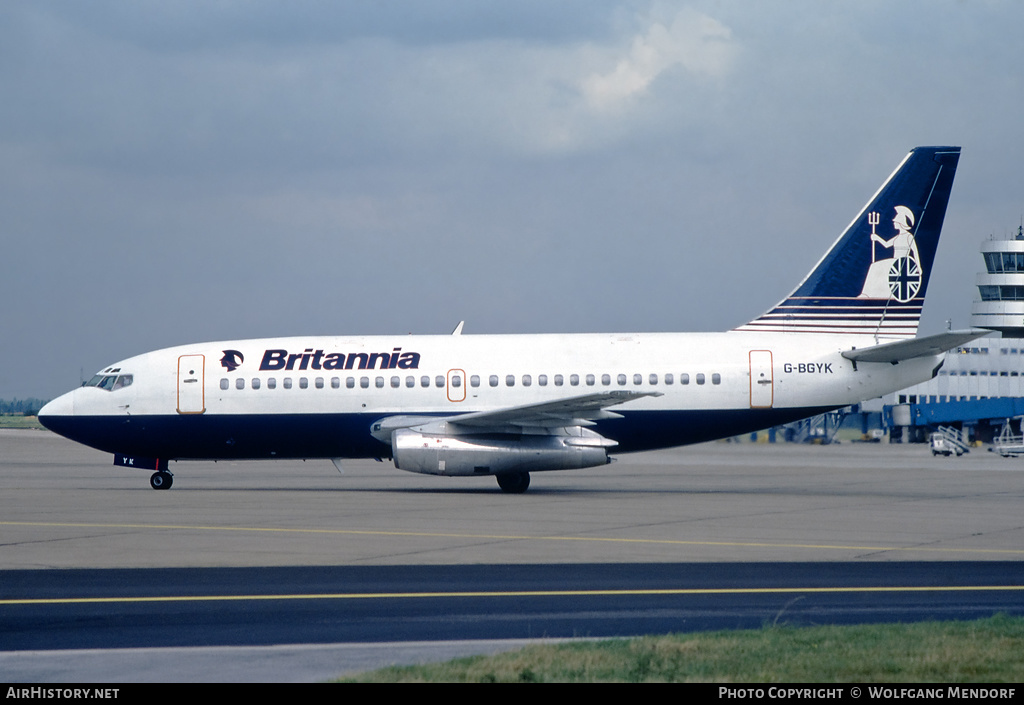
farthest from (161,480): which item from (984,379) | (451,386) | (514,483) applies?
(984,379)

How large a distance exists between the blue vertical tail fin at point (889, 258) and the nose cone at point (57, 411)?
19.4 metres

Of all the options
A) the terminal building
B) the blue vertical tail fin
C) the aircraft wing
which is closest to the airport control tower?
the terminal building

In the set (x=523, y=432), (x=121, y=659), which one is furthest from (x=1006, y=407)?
(x=121, y=659)

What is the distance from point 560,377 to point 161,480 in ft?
36.2

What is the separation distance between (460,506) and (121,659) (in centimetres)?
1567

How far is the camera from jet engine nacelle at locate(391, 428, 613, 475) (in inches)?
1077

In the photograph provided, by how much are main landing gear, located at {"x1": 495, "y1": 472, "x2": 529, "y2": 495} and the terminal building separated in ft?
160

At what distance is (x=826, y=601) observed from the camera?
12.0m

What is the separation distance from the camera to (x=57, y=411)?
30297mm

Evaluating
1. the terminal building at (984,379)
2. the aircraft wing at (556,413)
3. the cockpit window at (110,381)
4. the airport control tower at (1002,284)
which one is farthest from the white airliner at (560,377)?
the airport control tower at (1002,284)

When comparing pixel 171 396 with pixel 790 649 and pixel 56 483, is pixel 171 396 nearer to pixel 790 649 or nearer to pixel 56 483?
pixel 56 483

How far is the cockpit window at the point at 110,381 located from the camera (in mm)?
30312

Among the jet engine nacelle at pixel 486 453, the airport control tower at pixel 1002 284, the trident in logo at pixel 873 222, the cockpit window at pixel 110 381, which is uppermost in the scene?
the airport control tower at pixel 1002 284

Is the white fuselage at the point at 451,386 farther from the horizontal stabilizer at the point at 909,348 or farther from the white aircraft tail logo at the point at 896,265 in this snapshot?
the white aircraft tail logo at the point at 896,265
